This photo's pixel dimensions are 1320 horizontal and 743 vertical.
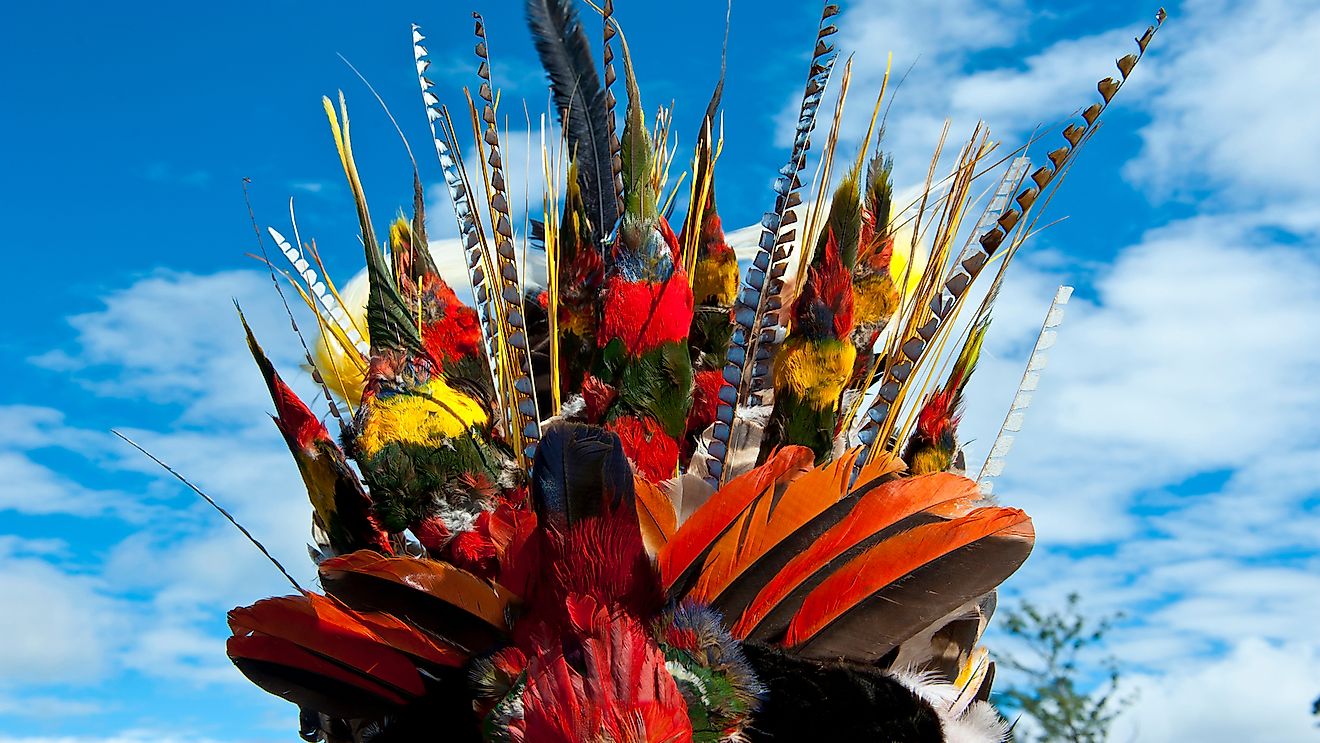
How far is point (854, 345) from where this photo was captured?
6.83 feet

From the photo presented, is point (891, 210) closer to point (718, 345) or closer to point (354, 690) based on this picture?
point (718, 345)

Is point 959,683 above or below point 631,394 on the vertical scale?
below

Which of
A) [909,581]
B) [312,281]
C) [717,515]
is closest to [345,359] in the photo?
[312,281]

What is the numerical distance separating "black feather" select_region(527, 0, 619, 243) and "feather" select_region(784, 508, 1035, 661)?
84 cm

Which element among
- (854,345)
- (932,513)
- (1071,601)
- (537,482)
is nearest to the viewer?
(537,482)

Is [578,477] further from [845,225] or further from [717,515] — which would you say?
[845,225]

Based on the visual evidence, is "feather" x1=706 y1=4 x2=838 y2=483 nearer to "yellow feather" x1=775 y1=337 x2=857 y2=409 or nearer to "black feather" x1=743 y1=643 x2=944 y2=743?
"yellow feather" x1=775 y1=337 x2=857 y2=409

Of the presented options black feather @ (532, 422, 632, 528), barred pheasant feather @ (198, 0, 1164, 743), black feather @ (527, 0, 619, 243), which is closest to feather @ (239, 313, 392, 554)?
barred pheasant feather @ (198, 0, 1164, 743)

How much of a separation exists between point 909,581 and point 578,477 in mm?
535

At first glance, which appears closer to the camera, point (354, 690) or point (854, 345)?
point (354, 690)

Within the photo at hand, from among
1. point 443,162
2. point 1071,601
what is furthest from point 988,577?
point 1071,601

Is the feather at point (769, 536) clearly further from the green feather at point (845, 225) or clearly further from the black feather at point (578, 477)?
the green feather at point (845, 225)

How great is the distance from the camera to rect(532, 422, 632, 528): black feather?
62.0 inches

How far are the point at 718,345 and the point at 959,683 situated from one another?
0.76 metres
